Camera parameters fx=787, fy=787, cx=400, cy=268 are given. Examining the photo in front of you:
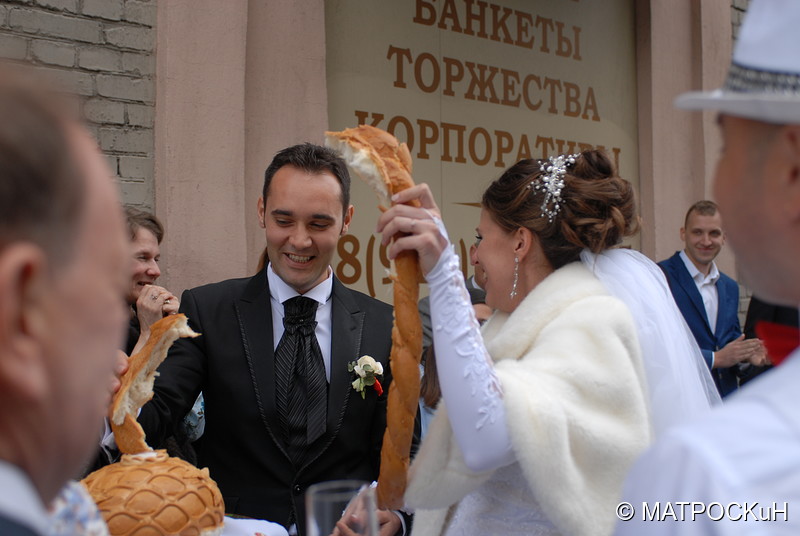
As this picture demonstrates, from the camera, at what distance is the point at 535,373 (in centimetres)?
197

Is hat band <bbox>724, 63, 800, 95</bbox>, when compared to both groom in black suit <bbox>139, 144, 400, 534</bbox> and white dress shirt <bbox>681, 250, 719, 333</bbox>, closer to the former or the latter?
groom in black suit <bbox>139, 144, 400, 534</bbox>

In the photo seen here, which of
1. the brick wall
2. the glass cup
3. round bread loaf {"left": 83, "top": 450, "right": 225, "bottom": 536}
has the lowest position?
round bread loaf {"left": 83, "top": 450, "right": 225, "bottom": 536}

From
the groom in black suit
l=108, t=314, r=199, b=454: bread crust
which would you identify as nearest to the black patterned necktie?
the groom in black suit

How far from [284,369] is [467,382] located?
1.08 m

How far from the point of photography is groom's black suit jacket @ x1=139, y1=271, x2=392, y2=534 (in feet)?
8.65

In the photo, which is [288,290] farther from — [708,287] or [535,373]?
[708,287]

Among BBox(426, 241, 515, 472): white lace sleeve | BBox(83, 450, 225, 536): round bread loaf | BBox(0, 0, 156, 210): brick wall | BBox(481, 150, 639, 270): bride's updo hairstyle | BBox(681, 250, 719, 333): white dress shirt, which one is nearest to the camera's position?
BBox(83, 450, 225, 536): round bread loaf

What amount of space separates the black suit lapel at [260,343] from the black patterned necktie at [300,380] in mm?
26

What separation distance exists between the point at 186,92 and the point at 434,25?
2.38 metres

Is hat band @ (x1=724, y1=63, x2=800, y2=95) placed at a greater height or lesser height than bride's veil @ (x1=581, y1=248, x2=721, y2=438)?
greater

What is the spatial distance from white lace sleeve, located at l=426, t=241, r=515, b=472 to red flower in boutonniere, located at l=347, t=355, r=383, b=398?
2.80 ft

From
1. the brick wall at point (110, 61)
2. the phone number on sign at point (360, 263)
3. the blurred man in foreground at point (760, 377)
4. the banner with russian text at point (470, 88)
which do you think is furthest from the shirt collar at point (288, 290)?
the phone number on sign at point (360, 263)

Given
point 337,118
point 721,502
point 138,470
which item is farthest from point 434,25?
point 721,502

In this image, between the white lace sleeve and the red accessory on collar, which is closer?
the red accessory on collar
